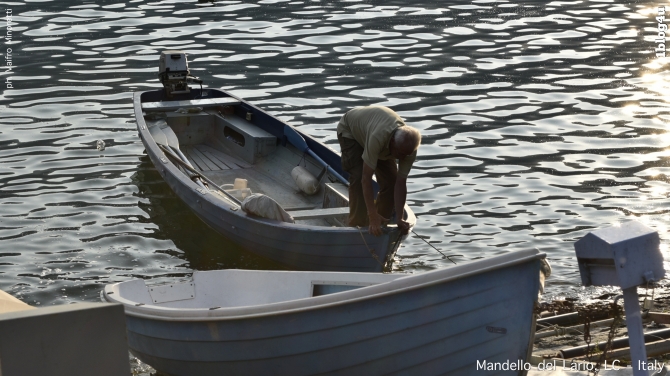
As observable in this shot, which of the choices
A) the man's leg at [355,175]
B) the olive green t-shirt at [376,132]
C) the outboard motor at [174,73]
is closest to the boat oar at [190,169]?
the man's leg at [355,175]

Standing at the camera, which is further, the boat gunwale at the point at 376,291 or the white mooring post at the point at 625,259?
the boat gunwale at the point at 376,291

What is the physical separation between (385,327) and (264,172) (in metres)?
6.13

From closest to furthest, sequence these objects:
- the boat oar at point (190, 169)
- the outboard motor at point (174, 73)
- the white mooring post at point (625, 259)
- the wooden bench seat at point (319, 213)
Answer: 1. the white mooring post at point (625, 259)
2. the wooden bench seat at point (319, 213)
3. the boat oar at point (190, 169)
4. the outboard motor at point (174, 73)

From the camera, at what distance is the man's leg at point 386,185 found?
28.8ft

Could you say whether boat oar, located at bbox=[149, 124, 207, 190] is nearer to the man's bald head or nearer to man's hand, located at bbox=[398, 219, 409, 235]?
man's hand, located at bbox=[398, 219, 409, 235]

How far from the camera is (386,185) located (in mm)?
8883

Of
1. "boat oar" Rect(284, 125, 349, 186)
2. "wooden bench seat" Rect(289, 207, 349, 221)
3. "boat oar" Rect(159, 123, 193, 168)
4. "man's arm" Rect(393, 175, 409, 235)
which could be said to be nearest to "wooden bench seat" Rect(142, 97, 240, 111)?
"boat oar" Rect(159, 123, 193, 168)

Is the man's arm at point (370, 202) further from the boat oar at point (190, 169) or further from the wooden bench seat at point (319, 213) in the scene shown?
the boat oar at point (190, 169)

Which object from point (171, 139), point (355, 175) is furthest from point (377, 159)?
point (171, 139)

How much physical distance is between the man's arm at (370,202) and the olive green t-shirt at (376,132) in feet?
0.27

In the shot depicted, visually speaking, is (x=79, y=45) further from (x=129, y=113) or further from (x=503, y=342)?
(x=503, y=342)

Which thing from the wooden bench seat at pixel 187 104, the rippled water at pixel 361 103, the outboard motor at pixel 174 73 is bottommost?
the rippled water at pixel 361 103

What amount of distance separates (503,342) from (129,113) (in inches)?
425

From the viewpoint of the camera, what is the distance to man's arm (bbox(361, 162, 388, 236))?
812cm
